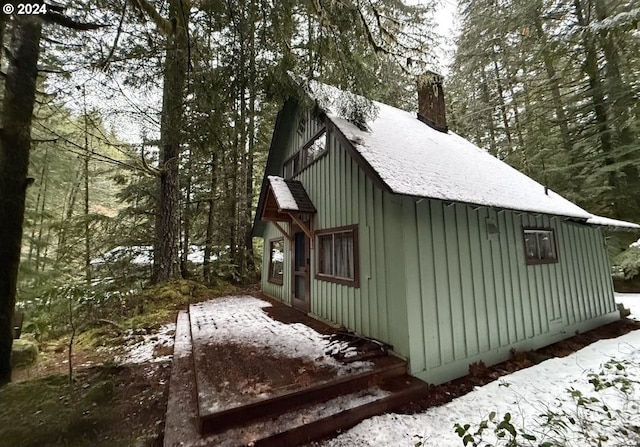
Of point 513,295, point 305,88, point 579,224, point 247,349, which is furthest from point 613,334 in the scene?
point 305,88

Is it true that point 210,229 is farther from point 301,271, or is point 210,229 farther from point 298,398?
point 298,398

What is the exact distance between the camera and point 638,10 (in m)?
4.77

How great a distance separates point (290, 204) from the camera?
5891mm

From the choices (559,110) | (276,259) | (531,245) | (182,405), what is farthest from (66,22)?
(559,110)

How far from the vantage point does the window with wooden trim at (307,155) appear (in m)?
5.92

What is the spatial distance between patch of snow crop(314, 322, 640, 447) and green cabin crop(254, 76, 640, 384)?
48cm

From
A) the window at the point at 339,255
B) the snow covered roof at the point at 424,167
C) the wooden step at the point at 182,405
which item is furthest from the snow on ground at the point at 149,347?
the snow covered roof at the point at 424,167

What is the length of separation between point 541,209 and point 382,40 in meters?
3.83

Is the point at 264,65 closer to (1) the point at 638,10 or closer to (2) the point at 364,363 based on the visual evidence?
(2) the point at 364,363

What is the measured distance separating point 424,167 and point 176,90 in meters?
3.91

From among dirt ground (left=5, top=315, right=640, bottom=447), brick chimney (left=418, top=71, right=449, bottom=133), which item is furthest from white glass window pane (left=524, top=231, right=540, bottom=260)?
brick chimney (left=418, top=71, right=449, bottom=133)

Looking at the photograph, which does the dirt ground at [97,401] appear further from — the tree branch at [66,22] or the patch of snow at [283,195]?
the tree branch at [66,22]

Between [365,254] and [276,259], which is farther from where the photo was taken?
[276,259]

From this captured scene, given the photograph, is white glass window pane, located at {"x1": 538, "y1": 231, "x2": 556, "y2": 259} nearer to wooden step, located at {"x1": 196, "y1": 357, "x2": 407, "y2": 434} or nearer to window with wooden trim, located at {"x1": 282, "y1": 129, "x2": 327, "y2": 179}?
wooden step, located at {"x1": 196, "y1": 357, "x2": 407, "y2": 434}
